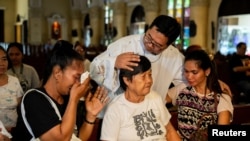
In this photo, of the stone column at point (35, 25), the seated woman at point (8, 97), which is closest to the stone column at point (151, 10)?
the stone column at point (35, 25)

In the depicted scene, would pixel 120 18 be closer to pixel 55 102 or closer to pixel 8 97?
pixel 8 97

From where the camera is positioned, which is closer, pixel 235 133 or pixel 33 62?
pixel 235 133

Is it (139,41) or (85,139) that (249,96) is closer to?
(139,41)

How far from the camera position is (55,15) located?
30.8 metres

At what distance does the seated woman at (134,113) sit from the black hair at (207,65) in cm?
64

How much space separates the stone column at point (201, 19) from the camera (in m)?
15.7

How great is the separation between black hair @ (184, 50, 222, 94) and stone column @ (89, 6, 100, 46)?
75.0 ft

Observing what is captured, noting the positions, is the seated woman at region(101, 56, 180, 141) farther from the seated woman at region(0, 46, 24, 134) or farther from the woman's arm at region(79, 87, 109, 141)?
the seated woman at region(0, 46, 24, 134)

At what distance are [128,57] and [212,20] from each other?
13555 mm

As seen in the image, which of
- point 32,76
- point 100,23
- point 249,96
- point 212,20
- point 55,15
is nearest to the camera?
point 32,76

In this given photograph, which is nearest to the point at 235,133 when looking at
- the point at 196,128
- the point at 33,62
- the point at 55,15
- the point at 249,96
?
the point at 196,128

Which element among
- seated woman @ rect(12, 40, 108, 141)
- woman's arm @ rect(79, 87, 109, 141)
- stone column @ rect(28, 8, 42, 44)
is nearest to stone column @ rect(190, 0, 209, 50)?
woman's arm @ rect(79, 87, 109, 141)

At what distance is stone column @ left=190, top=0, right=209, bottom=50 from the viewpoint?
619 inches

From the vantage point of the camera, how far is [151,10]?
18828mm
